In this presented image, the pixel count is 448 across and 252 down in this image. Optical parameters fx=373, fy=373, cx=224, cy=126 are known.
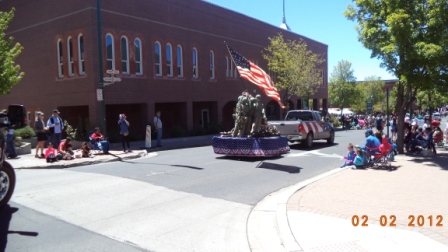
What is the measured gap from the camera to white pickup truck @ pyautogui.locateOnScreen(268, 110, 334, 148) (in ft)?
55.9

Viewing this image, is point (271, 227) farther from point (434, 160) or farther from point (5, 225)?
point (434, 160)

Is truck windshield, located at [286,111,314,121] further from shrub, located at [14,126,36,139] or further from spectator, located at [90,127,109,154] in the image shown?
shrub, located at [14,126,36,139]

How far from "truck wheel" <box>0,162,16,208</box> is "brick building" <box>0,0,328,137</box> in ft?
36.0

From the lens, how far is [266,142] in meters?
12.8

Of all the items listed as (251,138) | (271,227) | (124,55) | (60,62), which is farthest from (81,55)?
(271,227)

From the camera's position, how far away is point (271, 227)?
225 inches

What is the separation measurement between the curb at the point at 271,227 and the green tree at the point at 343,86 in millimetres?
48274

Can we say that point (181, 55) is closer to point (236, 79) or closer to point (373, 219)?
point (236, 79)

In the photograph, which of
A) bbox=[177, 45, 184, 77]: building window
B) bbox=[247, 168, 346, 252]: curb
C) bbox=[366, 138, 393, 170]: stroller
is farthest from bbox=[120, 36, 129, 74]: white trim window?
bbox=[247, 168, 346, 252]: curb

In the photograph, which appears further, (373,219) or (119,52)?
(119,52)

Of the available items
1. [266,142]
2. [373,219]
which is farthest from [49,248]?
[266,142]

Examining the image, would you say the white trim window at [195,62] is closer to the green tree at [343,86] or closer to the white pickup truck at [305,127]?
the white pickup truck at [305,127]

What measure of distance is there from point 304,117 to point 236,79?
12.5 meters
